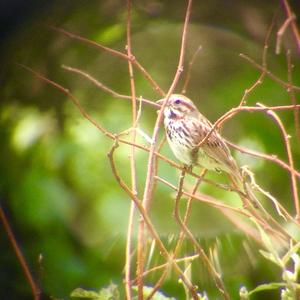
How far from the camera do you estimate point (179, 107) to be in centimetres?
99

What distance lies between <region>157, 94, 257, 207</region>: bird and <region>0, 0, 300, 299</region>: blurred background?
0.08 feet

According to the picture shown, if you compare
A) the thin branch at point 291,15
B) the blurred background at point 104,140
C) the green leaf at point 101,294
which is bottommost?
the green leaf at point 101,294

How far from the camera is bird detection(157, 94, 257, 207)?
3.10 feet

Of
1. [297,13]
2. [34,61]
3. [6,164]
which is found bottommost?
[6,164]

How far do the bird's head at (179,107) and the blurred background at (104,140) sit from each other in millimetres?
14

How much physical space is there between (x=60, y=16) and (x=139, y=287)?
363 mm

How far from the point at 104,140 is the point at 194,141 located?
0.54ft

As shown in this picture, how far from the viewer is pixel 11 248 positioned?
927mm

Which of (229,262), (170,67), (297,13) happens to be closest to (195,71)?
(170,67)

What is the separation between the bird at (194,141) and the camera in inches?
37.2

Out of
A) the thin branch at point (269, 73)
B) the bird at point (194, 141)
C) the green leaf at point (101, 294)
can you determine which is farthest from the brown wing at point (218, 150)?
the green leaf at point (101, 294)

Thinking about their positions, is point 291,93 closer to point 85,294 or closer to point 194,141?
point 194,141

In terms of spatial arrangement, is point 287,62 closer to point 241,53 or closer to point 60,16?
point 241,53

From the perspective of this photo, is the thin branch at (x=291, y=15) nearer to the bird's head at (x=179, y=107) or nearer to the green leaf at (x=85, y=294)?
the bird's head at (x=179, y=107)
